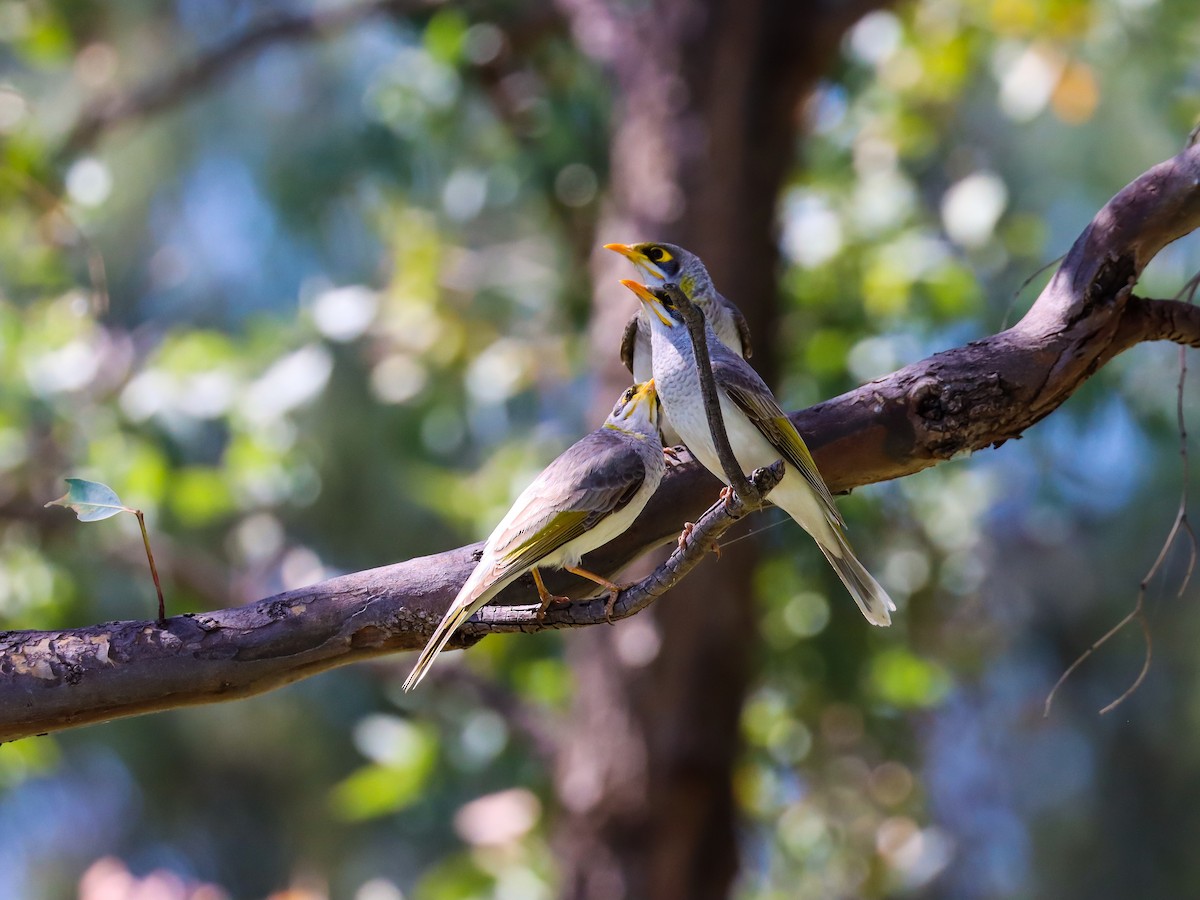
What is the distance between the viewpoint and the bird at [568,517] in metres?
2.41

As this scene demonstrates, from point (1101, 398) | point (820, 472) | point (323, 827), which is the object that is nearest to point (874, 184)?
point (1101, 398)

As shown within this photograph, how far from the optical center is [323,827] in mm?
13227

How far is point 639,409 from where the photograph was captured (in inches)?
A: 116

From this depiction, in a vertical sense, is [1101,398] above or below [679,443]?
below

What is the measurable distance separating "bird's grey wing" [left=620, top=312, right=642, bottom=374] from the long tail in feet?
4.12

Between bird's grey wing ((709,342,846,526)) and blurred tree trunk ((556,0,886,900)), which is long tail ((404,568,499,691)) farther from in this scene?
blurred tree trunk ((556,0,886,900))

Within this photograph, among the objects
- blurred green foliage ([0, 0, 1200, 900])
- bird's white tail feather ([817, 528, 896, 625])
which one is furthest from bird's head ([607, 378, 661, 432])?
blurred green foliage ([0, 0, 1200, 900])

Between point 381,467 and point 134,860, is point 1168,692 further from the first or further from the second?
point 134,860

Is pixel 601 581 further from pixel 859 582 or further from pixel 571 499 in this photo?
pixel 859 582

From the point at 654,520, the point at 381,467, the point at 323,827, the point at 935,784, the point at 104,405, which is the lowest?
the point at 323,827

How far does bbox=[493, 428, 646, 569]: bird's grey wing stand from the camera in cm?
247

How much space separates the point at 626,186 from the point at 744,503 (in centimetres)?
434

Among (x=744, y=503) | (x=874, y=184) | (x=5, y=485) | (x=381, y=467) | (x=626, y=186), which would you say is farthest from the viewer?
(x=381, y=467)

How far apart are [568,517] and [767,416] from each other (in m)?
0.46
